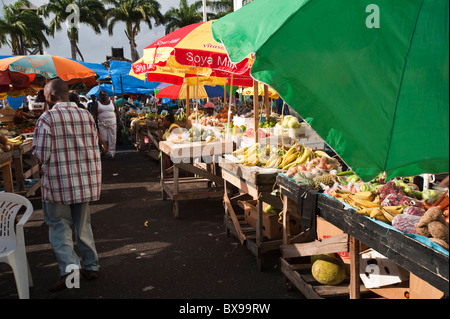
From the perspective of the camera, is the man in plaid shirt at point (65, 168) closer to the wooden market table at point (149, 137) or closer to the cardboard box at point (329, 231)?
the cardboard box at point (329, 231)

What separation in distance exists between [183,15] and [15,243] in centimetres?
4866

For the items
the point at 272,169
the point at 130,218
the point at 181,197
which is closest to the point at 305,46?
the point at 272,169

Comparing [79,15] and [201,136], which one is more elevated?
[79,15]

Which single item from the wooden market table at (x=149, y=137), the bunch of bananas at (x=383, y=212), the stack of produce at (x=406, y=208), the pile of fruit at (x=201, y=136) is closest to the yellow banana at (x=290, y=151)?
the stack of produce at (x=406, y=208)

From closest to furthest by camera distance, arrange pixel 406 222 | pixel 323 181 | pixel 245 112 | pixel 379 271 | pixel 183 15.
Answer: pixel 406 222 → pixel 379 271 → pixel 323 181 → pixel 245 112 → pixel 183 15

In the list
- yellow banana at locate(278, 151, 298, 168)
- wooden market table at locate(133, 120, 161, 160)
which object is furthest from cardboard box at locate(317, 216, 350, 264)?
wooden market table at locate(133, 120, 161, 160)

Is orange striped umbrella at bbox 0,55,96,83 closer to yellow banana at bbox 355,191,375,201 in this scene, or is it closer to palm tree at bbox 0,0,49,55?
yellow banana at bbox 355,191,375,201

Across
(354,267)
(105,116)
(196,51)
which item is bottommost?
(354,267)

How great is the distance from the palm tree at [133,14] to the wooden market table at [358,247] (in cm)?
4870

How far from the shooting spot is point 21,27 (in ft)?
130

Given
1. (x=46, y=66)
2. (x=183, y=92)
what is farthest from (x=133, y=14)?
(x=46, y=66)

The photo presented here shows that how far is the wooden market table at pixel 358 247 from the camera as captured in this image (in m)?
2.20

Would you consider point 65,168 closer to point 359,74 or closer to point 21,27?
point 359,74

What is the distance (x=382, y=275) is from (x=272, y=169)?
5.93ft
